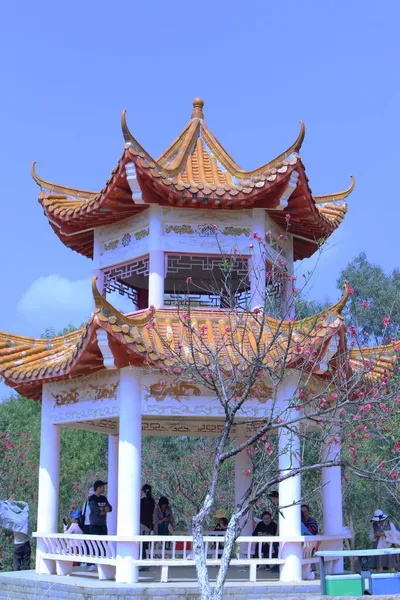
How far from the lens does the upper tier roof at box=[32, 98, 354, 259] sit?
11547 millimetres

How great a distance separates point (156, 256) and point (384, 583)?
5451 mm

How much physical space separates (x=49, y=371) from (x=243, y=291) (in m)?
3.96

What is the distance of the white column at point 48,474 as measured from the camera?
1189 cm

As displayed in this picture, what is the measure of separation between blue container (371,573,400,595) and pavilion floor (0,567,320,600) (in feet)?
2.34

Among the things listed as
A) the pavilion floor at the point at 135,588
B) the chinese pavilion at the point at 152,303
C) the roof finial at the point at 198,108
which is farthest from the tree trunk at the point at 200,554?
the roof finial at the point at 198,108

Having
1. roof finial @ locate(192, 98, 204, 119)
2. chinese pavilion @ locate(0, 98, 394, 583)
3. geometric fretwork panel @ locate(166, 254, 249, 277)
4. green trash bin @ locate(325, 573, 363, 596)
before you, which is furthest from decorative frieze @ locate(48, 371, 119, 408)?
roof finial @ locate(192, 98, 204, 119)

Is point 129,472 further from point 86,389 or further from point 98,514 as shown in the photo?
point 98,514

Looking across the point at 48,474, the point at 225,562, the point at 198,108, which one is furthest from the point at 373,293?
the point at 225,562

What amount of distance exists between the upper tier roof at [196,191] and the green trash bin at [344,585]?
526 centimetres

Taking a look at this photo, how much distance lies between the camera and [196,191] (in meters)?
11.7

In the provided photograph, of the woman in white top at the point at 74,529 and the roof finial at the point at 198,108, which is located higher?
the roof finial at the point at 198,108

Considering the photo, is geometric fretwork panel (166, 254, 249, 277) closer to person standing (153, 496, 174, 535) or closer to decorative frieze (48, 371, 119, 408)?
decorative frieze (48, 371, 119, 408)

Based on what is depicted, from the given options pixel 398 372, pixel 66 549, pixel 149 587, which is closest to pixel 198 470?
pixel 398 372

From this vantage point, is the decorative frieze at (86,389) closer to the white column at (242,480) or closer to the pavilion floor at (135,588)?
the pavilion floor at (135,588)
